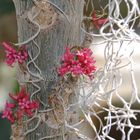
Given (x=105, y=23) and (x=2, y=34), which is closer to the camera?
(x=105, y=23)

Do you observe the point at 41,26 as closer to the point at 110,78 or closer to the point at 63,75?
the point at 63,75

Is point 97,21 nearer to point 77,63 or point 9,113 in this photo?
point 77,63

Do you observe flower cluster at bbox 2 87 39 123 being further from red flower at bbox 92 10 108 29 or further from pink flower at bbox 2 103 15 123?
red flower at bbox 92 10 108 29

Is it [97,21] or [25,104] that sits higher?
[97,21]

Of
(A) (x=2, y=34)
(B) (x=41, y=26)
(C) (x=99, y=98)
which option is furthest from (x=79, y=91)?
(A) (x=2, y=34)

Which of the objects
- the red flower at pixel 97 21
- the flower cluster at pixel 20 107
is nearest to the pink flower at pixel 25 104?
the flower cluster at pixel 20 107

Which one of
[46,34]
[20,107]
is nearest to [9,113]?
[20,107]

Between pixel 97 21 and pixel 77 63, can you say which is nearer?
pixel 77 63
